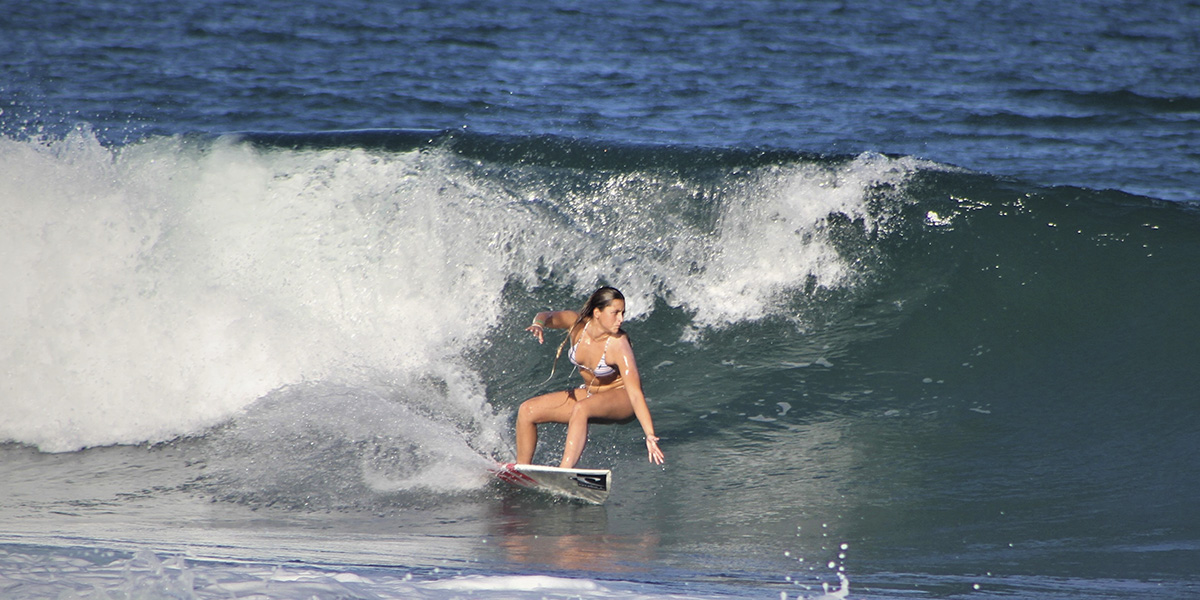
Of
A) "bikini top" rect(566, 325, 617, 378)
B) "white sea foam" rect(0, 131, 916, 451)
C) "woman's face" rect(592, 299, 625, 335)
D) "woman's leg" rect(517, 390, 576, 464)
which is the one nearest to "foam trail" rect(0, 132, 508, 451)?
"white sea foam" rect(0, 131, 916, 451)

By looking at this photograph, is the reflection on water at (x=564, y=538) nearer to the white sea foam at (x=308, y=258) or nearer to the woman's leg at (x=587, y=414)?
the woman's leg at (x=587, y=414)

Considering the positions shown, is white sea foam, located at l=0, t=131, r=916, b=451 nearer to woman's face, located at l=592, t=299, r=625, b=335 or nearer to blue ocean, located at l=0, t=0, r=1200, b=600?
blue ocean, located at l=0, t=0, r=1200, b=600

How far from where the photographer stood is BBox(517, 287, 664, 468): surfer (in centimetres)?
558

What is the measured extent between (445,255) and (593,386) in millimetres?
3208

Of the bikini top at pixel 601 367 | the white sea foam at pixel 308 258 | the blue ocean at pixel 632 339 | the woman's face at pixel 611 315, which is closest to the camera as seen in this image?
the blue ocean at pixel 632 339

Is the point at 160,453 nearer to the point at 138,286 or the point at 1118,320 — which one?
the point at 138,286

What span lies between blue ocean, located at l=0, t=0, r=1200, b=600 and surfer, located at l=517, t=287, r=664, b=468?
0.33 m

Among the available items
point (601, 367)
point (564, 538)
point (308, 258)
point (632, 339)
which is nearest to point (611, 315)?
point (601, 367)

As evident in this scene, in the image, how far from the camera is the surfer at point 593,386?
18.3 feet

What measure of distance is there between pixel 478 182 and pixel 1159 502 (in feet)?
19.1

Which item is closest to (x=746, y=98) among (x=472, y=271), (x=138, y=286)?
(x=472, y=271)

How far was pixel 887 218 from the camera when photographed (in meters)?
8.88

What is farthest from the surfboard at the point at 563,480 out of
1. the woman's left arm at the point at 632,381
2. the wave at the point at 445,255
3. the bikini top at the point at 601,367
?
the wave at the point at 445,255

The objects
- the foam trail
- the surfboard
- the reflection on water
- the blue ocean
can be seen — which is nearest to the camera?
the reflection on water
